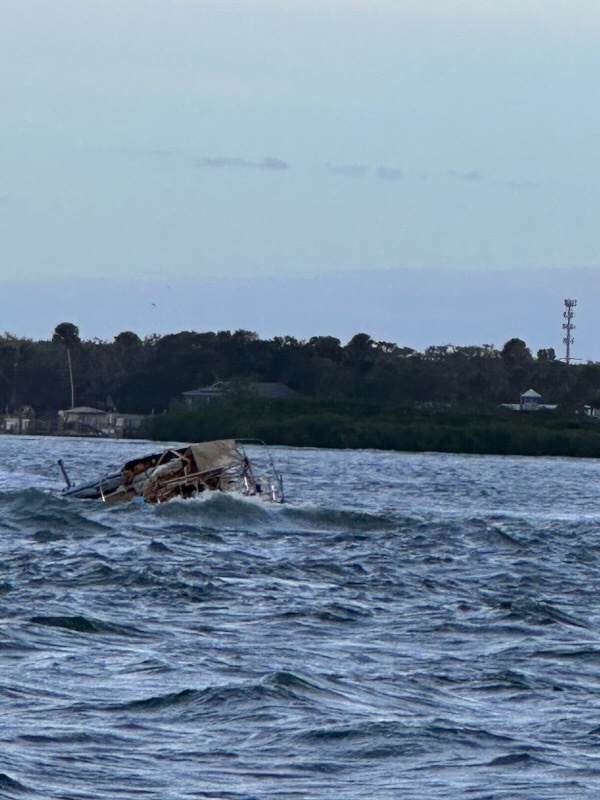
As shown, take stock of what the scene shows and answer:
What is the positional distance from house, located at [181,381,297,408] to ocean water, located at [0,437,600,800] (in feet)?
461

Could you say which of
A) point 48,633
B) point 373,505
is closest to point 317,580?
point 48,633

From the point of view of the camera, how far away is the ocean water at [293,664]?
14.3m

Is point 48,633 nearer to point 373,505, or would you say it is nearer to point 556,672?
point 556,672

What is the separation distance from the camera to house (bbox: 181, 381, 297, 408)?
182 m

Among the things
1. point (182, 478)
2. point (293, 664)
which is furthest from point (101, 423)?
point (293, 664)

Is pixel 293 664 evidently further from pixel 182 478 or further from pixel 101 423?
pixel 101 423

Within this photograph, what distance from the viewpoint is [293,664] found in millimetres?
19469

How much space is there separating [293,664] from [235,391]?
160m

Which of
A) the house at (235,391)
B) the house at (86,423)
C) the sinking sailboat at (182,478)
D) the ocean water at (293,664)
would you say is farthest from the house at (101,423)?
the ocean water at (293,664)

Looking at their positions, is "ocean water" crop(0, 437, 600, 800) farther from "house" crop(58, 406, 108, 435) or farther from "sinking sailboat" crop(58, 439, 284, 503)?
"house" crop(58, 406, 108, 435)

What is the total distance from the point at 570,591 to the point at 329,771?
51.3 feet

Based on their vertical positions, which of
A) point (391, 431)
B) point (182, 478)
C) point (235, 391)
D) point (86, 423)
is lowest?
point (182, 478)

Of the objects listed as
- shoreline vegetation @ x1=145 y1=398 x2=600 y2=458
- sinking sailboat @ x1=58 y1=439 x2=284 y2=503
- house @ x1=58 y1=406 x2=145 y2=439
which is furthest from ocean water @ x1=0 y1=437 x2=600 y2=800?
house @ x1=58 y1=406 x2=145 y2=439

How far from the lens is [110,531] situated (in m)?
39.5
